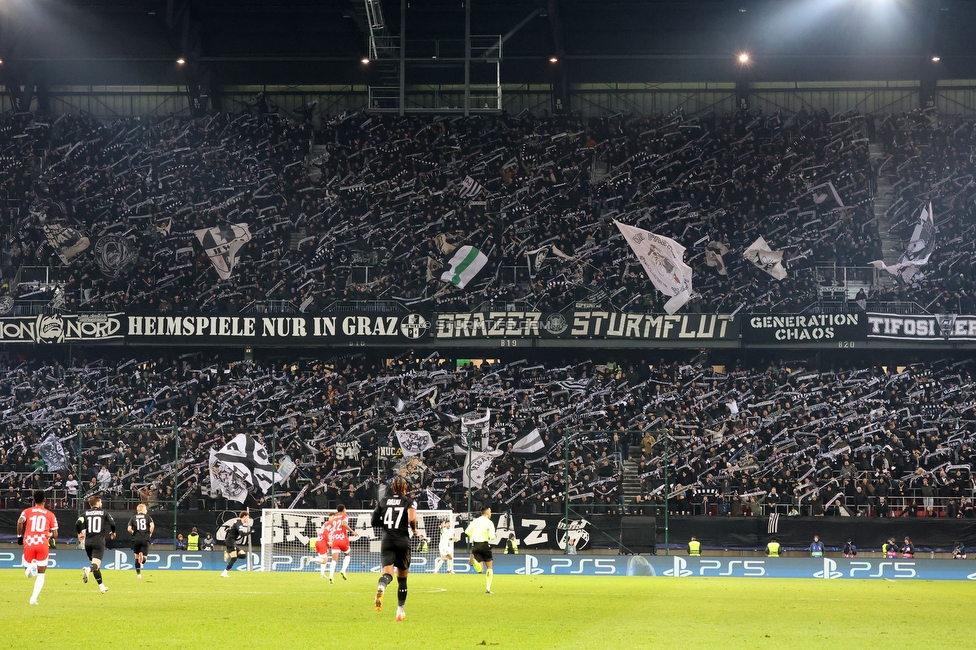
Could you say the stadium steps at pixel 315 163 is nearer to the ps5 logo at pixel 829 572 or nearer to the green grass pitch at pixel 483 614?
the green grass pitch at pixel 483 614

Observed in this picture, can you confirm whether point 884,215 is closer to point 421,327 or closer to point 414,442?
point 421,327

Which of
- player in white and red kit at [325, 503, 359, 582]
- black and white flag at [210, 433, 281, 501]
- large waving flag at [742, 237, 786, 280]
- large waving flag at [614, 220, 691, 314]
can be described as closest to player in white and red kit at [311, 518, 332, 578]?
player in white and red kit at [325, 503, 359, 582]

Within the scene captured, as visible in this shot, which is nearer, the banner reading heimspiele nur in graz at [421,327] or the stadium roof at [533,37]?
the banner reading heimspiele nur in graz at [421,327]

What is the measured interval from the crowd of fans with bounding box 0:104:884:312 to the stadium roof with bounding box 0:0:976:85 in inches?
105

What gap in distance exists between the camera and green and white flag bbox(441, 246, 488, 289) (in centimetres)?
4419

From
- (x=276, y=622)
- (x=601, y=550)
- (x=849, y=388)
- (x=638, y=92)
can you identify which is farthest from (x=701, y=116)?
(x=276, y=622)

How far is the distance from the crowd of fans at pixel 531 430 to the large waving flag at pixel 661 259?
10.7 ft

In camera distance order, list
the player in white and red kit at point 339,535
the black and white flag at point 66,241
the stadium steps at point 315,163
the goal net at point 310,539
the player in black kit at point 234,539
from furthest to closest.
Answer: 1. the stadium steps at point 315,163
2. the black and white flag at point 66,241
3. the goal net at point 310,539
4. the player in black kit at point 234,539
5. the player in white and red kit at point 339,535

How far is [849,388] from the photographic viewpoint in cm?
4109

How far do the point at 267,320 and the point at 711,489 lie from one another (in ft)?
59.4

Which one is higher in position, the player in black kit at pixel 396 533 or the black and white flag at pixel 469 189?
the black and white flag at pixel 469 189

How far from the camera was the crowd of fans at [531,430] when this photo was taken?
3641cm

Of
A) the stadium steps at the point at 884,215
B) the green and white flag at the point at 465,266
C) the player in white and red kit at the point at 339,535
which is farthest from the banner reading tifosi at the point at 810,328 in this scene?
the player in white and red kit at the point at 339,535

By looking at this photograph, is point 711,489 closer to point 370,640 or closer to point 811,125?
point 811,125
